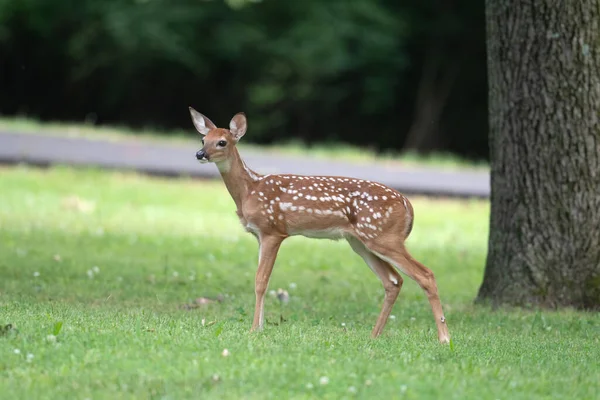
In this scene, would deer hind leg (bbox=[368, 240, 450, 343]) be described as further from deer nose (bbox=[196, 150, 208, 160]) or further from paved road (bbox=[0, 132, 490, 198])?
paved road (bbox=[0, 132, 490, 198])

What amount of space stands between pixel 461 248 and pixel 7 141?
9751mm

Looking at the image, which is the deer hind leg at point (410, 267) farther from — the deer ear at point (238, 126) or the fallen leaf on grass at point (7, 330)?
the fallen leaf on grass at point (7, 330)

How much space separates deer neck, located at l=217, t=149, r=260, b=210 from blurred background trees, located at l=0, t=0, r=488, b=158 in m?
19.6

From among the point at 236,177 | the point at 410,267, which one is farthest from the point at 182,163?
the point at 410,267

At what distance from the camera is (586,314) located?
9.73 m

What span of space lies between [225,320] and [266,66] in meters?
22.0

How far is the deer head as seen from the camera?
331 inches

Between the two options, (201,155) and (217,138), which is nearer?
(201,155)

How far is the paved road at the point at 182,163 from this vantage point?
20.0 meters

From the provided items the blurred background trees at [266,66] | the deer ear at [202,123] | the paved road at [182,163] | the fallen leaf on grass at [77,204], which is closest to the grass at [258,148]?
the paved road at [182,163]

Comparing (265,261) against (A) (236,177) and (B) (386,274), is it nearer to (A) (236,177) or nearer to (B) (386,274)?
(A) (236,177)

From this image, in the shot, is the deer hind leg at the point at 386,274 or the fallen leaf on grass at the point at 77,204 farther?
the fallen leaf on grass at the point at 77,204

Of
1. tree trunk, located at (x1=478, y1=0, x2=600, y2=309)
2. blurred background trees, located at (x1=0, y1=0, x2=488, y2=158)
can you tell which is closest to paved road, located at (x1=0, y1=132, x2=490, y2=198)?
blurred background trees, located at (x1=0, y1=0, x2=488, y2=158)

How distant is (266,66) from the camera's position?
3012 centimetres
